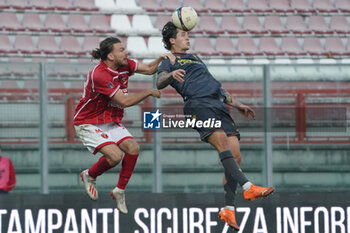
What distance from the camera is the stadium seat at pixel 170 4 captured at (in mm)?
12062

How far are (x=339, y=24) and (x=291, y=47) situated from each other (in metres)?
1.15

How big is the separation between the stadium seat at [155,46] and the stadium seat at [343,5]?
340 cm

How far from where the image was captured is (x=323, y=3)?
12672 millimetres

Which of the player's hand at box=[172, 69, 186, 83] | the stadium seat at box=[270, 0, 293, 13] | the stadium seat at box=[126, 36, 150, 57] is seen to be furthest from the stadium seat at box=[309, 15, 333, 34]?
the player's hand at box=[172, 69, 186, 83]

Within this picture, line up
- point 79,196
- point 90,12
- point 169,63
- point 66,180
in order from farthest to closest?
point 90,12 → point 66,180 → point 79,196 → point 169,63

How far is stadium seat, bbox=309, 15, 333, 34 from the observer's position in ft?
40.1

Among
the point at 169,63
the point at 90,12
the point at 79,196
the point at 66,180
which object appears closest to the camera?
the point at 169,63

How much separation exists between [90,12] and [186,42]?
706cm

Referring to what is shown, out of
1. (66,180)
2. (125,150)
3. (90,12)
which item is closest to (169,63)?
(125,150)

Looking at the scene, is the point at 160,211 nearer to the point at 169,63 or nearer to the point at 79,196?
the point at 79,196

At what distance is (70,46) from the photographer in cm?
1122

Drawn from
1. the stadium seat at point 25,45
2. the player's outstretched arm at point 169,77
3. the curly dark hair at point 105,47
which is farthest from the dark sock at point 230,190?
the stadium seat at point 25,45

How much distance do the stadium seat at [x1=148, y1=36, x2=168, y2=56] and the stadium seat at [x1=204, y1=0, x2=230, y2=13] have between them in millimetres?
1259

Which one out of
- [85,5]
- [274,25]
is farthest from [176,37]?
[274,25]
